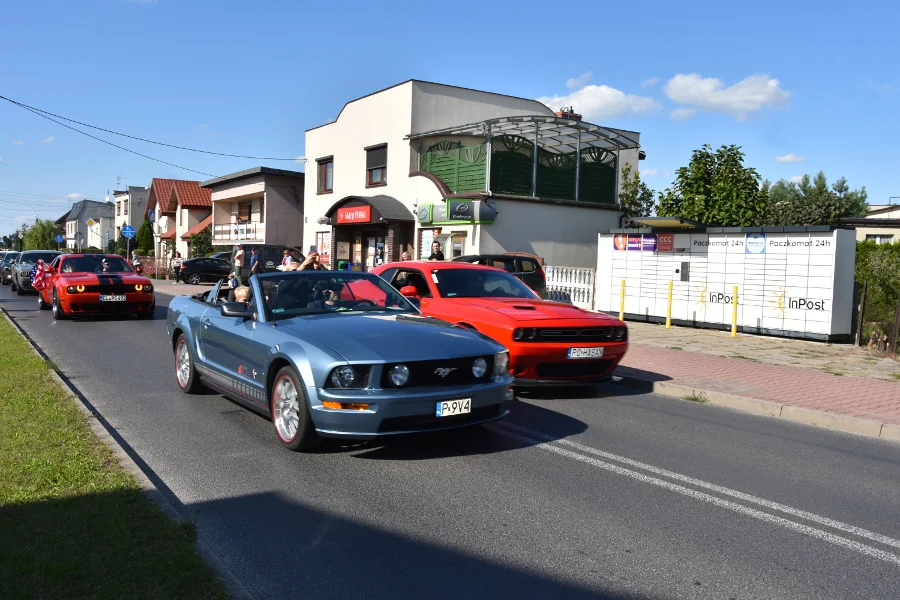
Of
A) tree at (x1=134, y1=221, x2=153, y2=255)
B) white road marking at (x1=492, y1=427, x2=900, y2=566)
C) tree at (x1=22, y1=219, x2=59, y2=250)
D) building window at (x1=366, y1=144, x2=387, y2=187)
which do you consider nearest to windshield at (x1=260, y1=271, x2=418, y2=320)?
white road marking at (x1=492, y1=427, x2=900, y2=566)

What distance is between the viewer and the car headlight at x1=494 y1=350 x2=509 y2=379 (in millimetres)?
6145

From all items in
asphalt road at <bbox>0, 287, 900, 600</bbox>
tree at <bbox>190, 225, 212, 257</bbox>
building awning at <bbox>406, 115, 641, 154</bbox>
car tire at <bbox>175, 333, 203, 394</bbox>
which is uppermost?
building awning at <bbox>406, 115, 641, 154</bbox>

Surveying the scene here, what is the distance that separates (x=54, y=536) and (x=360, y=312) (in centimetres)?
346

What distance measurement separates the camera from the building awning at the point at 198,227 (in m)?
54.1

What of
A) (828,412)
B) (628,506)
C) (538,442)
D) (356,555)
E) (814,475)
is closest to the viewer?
(356,555)

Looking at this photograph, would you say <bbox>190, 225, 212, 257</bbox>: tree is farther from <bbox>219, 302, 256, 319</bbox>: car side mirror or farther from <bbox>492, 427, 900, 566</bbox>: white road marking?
<bbox>492, 427, 900, 566</bbox>: white road marking

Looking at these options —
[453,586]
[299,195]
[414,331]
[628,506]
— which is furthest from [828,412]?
[299,195]

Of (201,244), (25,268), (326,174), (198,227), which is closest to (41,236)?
(198,227)

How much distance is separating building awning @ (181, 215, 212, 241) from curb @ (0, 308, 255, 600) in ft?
158

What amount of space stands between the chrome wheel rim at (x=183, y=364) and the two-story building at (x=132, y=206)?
77994 mm

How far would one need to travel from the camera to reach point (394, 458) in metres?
5.97

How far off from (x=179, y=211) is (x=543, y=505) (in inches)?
2255

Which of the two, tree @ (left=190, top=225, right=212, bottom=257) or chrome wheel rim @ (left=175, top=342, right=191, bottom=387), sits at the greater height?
tree @ (left=190, top=225, right=212, bottom=257)

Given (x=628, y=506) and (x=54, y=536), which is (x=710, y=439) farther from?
(x=54, y=536)
